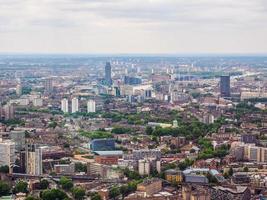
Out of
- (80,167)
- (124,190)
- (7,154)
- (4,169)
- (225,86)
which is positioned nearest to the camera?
(124,190)

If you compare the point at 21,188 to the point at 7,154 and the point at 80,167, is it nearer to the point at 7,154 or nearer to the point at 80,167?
the point at 80,167

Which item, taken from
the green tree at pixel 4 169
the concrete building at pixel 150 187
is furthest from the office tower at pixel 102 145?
the concrete building at pixel 150 187

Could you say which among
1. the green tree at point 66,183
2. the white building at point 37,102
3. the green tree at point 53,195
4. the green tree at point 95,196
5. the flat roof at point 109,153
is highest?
the green tree at point 53,195

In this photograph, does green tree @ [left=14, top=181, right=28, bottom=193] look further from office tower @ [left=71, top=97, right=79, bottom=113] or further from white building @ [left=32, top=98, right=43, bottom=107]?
white building @ [left=32, top=98, right=43, bottom=107]

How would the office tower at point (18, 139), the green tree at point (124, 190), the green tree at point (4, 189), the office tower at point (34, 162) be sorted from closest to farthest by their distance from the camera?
1. the green tree at point (124, 190)
2. the green tree at point (4, 189)
3. the office tower at point (34, 162)
4. the office tower at point (18, 139)

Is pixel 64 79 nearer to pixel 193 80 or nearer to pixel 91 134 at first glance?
pixel 193 80

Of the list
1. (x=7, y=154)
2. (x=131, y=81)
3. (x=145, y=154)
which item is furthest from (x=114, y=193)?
(x=131, y=81)

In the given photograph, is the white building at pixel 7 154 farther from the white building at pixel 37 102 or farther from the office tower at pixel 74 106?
the white building at pixel 37 102
